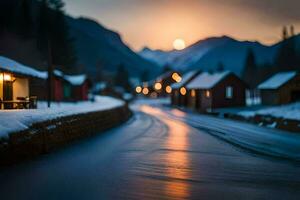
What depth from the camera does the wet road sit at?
361 inches

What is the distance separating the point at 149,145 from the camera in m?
17.7

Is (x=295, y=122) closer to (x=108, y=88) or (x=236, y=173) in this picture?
(x=236, y=173)

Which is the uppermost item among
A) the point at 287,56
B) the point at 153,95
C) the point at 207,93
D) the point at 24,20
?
the point at 24,20

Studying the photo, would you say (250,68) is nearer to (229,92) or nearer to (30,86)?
(229,92)

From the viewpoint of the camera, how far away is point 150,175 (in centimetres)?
1127

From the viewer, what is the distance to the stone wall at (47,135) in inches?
476

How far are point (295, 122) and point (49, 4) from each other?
188 feet

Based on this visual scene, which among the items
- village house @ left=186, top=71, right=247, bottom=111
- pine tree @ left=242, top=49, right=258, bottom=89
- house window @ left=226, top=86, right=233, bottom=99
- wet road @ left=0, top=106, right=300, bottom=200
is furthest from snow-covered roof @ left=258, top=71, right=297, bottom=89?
pine tree @ left=242, top=49, right=258, bottom=89

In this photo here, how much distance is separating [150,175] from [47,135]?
18.0ft

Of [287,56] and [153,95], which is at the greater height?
[287,56]

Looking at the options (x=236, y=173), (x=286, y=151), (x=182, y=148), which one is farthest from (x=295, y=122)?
(x=236, y=173)

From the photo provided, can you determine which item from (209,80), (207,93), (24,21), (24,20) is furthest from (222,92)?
(24,20)

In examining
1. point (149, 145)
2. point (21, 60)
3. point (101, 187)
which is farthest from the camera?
point (21, 60)

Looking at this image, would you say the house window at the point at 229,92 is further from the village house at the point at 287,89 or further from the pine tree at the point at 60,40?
the pine tree at the point at 60,40
